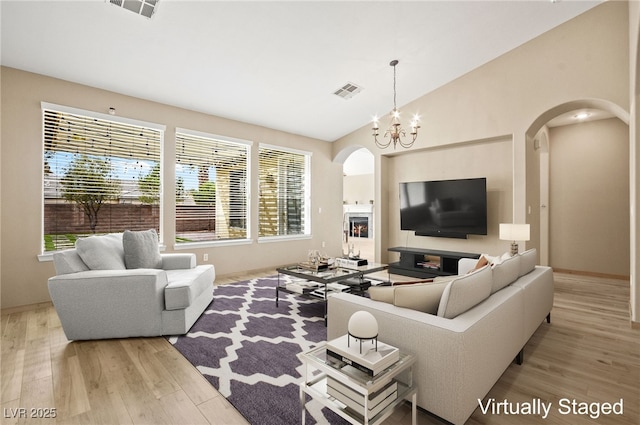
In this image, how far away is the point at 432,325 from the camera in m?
1.48

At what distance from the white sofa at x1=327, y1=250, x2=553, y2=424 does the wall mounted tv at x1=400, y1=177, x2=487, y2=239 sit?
9.19ft

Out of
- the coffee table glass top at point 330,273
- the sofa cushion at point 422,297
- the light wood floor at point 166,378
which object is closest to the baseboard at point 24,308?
the light wood floor at point 166,378

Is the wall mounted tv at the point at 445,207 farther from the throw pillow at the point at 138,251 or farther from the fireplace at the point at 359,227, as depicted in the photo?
the fireplace at the point at 359,227

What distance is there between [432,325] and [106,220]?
4.21m

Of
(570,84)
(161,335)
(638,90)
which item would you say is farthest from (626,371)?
(161,335)

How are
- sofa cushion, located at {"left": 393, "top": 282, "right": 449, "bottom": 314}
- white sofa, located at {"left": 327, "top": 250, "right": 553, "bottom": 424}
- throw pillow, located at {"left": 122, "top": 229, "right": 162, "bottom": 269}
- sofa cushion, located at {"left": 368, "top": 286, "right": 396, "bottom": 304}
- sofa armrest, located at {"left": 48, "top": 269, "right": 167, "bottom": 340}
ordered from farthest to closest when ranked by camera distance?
throw pillow, located at {"left": 122, "top": 229, "right": 162, "bottom": 269} < sofa armrest, located at {"left": 48, "top": 269, "right": 167, "bottom": 340} < sofa cushion, located at {"left": 368, "top": 286, "right": 396, "bottom": 304} < sofa cushion, located at {"left": 393, "top": 282, "right": 449, "bottom": 314} < white sofa, located at {"left": 327, "top": 250, "right": 553, "bottom": 424}

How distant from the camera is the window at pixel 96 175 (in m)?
3.61

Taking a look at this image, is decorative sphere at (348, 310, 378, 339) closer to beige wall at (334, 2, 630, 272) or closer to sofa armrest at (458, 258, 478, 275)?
sofa armrest at (458, 258, 478, 275)

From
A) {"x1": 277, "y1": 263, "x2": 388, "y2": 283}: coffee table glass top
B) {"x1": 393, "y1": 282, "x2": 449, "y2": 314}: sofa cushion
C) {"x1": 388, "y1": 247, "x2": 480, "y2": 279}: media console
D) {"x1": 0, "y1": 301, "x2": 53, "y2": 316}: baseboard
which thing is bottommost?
{"x1": 0, "y1": 301, "x2": 53, "y2": 316}: baseboard

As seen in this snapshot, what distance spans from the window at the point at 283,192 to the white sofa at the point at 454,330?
3957 mm

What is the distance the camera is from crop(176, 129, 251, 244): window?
15.3 ft

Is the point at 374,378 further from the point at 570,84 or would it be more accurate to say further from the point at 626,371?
the point at 570,84

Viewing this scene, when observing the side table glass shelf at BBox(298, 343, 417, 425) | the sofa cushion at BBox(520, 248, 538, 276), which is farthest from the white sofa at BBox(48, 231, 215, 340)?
the sofa cushion at BBox(520, 248, 538, 276)

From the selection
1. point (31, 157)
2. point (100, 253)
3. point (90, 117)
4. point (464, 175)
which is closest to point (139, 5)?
point (90, 117)
